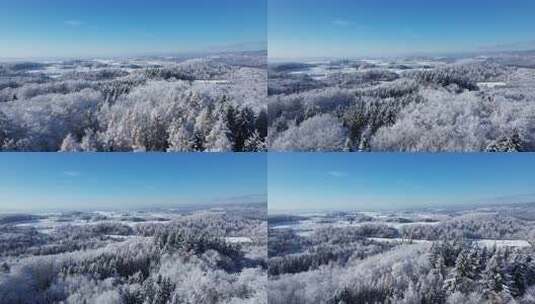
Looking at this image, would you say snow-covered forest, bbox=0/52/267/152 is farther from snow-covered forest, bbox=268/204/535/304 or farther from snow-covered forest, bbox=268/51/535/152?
snow-covered forest, bbox=268/204/535/304

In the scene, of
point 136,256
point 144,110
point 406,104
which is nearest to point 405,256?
point 406,104

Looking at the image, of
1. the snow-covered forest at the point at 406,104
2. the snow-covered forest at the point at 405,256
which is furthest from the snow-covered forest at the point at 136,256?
the snow-covered forest at the point at 406,104

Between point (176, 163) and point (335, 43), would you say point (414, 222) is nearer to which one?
point (335, 43)

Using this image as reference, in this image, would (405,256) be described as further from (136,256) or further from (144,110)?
(144,110)

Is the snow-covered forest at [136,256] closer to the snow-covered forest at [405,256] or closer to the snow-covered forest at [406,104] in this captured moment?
the snow-covered forest at [405,256]

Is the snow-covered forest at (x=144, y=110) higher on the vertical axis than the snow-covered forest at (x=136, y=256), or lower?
higher
